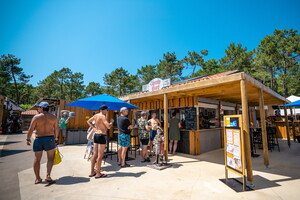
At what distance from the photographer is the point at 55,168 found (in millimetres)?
4172

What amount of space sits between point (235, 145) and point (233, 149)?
124mm

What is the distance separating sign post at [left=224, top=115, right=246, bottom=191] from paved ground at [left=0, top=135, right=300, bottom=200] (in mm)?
405

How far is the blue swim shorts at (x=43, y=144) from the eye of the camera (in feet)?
9.78

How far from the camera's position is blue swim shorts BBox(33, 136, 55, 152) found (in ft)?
9.78

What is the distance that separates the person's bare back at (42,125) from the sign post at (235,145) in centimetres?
385

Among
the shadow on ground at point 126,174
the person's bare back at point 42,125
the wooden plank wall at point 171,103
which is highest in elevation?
the wooden plank wall at point 171,103

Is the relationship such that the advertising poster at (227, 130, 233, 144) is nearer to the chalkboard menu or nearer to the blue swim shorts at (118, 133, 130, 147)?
the blue swim shorts at (118, 133, 130, 147)

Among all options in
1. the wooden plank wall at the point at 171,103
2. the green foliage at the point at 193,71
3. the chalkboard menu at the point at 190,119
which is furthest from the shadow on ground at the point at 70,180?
the green foliage at the point at 193,71

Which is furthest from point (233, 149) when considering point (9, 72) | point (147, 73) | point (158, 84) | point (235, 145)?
point (9, 72)

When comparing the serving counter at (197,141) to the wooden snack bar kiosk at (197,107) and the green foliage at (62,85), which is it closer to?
the wooden snack bar kiosk at (197,107)

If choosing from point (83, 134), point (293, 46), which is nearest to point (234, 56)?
point (293, 46)

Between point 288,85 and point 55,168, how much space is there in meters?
25.3

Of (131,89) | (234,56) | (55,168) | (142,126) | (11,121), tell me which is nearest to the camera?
(55,168)

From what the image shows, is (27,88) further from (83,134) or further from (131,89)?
(83,134)
